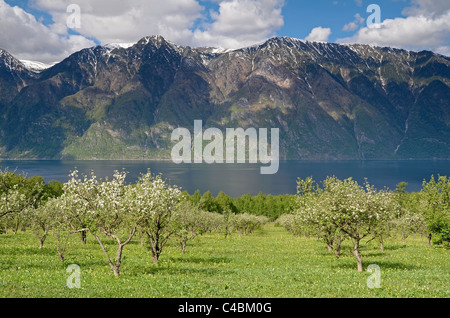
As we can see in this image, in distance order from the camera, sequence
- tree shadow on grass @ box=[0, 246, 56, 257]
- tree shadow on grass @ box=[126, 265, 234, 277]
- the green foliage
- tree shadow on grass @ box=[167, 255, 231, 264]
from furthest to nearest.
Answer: the green foliage
tree shadow on grass @ box=[167, 255, 231, 264]
tree shadow on grass @ box=[0, 246, 56, 257]
tree shadow on grass @ box=[126, 265, 234, 277]

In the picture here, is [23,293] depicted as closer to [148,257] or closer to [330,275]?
[148,257]

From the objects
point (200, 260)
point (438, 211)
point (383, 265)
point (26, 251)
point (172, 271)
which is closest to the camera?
point (172, 271)

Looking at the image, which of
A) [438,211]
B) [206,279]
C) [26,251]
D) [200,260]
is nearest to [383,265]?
[200,260]

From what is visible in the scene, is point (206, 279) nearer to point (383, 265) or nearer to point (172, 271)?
point (172, 271)

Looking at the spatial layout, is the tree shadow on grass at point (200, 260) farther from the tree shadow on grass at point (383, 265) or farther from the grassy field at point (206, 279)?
the tree shadow on grass at point (383, 265)

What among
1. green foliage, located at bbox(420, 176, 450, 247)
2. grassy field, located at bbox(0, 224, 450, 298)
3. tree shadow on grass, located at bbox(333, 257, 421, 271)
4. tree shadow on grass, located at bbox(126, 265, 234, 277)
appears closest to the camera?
grassy field, located at bbox(0, 224, 450, 298)

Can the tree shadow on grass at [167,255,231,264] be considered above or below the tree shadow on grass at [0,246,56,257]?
below

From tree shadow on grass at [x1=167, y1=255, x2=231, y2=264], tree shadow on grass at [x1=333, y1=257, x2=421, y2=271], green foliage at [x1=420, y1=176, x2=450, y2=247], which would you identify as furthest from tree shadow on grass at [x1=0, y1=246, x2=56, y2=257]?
green foliage at [x1=420, y1=176, x2=450, y2=247]

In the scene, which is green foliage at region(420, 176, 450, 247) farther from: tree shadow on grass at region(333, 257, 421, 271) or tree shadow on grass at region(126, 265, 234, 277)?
tree shadow on grass at region(126, 265, 234, 277)

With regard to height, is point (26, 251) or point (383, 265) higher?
point (26, 251)

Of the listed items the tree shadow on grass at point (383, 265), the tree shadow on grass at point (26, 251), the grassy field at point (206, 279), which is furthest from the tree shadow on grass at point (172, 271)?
the tree shadow on grass at point (26, 251)

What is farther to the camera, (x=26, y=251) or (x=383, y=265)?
(x=26, y=251)

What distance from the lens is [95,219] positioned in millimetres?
24500
